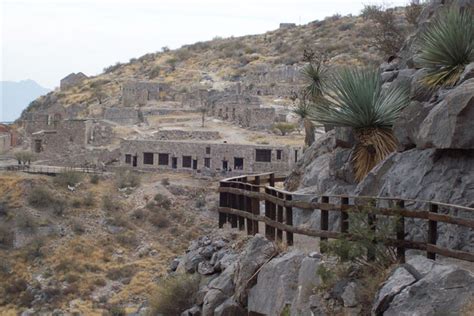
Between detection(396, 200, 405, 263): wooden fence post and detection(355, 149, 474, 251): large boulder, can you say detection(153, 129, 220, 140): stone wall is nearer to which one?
detection(355, 149, 474, 251): large boulder

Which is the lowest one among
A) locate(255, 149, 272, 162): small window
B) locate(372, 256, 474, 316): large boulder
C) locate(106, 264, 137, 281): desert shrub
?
locate(106, 264, 137, 281): desert shrub

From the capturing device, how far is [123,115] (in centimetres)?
6322

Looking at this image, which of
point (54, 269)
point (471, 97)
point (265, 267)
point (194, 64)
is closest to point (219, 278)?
point (265, 267)

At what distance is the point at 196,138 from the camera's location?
5294 cm

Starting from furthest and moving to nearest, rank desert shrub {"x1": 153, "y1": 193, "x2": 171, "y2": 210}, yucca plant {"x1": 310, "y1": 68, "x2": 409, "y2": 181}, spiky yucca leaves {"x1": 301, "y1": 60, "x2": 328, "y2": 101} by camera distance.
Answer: desert shrub {"x1": 153, "y1": 193, "x2": 171, "y2": 210} → spiky yucca leaves {"x1": 301, "y1": 60, "x2": 328, "y2": 101} → yucca plant {"x1": 310, "y1": 68, "x2": 409, "y2": 181}

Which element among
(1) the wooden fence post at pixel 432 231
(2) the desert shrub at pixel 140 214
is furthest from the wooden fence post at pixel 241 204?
(2) the desert shrub at pixel 140 214

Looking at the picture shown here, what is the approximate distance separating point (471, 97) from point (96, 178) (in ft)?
134

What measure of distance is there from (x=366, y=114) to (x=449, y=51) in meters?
1.67

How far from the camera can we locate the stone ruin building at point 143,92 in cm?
7119

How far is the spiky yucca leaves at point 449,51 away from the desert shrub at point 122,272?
25469mm

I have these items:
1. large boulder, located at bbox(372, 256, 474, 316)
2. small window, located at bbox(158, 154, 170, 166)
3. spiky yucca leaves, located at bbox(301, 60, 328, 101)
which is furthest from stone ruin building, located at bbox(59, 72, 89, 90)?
large boulder, located at bbox(372, 256, 474, 316)

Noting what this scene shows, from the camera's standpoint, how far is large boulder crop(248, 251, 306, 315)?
10.4m

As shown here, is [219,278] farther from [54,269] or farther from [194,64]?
[194,64]

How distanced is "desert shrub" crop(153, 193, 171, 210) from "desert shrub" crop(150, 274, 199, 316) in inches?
1286
